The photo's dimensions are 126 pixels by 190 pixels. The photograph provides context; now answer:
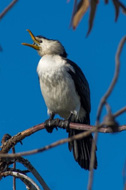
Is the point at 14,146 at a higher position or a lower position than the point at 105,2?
higher

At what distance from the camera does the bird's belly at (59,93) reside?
5953 mm

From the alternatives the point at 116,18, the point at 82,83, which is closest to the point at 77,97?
the point at 82,83

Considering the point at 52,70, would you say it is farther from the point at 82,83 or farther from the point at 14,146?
the point at 14,146

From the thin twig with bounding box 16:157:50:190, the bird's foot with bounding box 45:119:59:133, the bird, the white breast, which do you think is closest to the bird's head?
the bird

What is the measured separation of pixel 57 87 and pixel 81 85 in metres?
0.41

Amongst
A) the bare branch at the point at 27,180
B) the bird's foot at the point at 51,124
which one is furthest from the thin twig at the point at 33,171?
the bird's foot at the point at 51,124

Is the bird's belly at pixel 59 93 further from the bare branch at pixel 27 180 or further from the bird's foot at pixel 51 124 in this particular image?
the bare branch at pixel 27 180

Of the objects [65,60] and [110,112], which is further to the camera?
[65,60]

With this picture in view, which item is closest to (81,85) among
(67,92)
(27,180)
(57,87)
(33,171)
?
(67,92)

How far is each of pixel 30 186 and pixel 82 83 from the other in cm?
274

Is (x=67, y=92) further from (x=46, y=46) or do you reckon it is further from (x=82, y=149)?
(x=46, y=46)

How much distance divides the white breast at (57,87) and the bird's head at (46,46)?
1.20 feet

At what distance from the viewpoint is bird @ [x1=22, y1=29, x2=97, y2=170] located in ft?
18.9

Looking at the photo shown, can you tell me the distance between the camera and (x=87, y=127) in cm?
372
